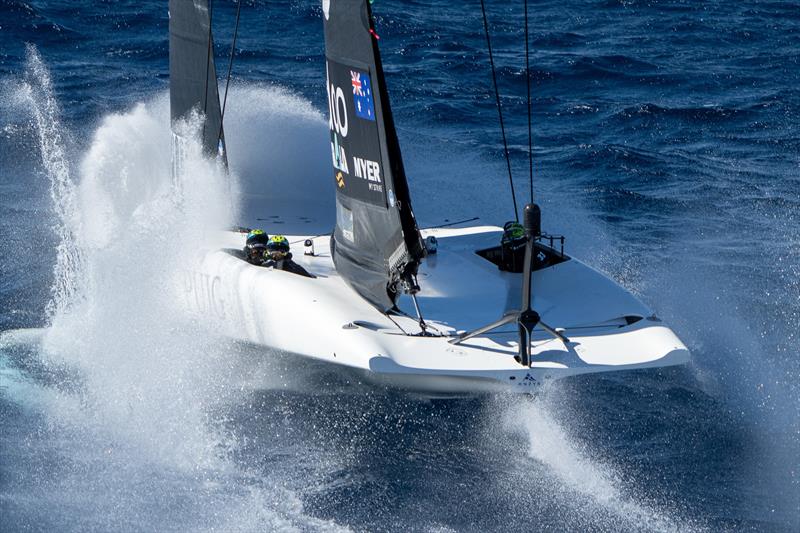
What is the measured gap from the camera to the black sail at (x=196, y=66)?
11.2 meters

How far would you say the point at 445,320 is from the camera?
8.84m

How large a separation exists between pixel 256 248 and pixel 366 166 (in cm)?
130

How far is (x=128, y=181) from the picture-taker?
12016 mm

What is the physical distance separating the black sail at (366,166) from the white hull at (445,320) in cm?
27

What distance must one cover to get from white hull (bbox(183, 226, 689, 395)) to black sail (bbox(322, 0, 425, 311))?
0.27 metres

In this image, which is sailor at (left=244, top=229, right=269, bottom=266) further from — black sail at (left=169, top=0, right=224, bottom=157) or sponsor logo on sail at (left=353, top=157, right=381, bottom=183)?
black sail at (left=169, top=0, right=224, bottom=157)

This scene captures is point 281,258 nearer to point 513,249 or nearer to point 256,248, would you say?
point 256,248

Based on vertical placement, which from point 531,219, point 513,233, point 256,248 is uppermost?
point 531,219

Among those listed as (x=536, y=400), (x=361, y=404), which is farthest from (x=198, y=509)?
(x=536, y=400)

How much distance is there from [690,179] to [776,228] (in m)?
1.73

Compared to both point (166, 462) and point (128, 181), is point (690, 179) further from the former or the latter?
point (166, 462)

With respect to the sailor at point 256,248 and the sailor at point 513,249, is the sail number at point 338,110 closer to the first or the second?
the sailor at point 256,248

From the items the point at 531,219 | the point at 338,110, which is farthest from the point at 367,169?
the point at 531,219

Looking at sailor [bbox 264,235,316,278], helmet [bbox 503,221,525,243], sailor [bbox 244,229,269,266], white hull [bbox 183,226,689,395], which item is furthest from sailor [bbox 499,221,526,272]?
sailor [bbox 244,229,269,266]
